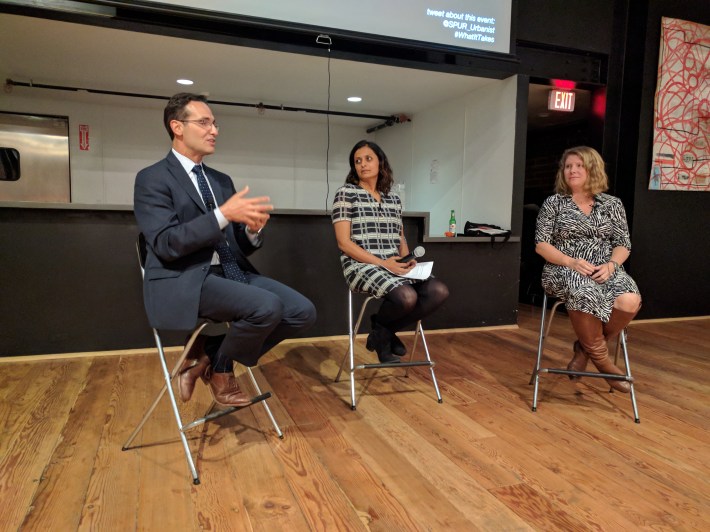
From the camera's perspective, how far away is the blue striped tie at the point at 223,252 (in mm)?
2039

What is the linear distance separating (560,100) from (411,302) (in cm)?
303

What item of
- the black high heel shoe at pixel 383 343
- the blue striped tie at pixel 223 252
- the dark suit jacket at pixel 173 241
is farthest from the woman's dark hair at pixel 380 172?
the dark suit jacket at pixel 173 241

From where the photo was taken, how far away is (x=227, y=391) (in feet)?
6.57

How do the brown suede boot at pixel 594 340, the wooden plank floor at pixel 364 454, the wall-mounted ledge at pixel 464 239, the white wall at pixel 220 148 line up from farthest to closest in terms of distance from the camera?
1. the white wall at pixel 220 148
2. the wall-mounted ledge at pixel 464 239
3. the brown suede boot at pixel 594 340
4. the wooden plank floor at pixel 364 454

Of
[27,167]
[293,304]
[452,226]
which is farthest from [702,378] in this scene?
[27,167]

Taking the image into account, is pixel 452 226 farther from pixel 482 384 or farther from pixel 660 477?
pixel 660 477

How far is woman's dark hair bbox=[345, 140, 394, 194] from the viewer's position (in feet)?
9.09

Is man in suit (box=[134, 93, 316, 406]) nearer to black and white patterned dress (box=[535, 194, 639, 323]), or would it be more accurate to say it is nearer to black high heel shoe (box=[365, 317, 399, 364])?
black high heel shoe (box=[365, 317, 399, 364])

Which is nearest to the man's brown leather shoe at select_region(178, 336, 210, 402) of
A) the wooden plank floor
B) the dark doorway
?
the wooden plank floor

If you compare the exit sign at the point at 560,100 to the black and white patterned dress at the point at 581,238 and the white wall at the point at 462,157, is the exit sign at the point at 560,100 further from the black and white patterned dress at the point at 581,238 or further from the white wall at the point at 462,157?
the black and white patterned dress at the point at 581,238

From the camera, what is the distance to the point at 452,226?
14.8 feet

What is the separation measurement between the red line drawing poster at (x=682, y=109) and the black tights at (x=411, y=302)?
3.12 metres

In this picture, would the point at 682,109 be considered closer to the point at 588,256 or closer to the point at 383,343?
the point at 588,256

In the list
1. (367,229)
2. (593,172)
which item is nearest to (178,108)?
(367,229)
